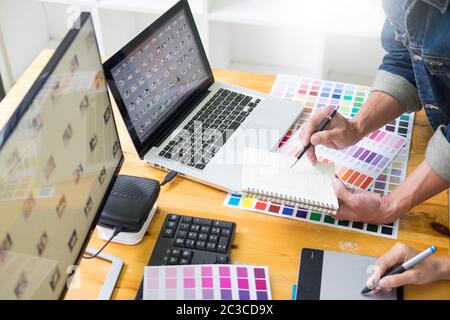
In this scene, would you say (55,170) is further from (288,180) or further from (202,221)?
(288,180)

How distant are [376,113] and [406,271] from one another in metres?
0.45

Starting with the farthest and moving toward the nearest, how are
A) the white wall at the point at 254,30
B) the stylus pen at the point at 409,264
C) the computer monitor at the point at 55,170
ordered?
the white wall at the point at 254,30, the stylus pen at the point at 409,264, the computer monitor at the point at 55,170

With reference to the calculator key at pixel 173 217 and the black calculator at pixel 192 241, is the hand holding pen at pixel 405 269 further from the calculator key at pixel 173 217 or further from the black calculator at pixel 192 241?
the calculator key at pixel 173 217

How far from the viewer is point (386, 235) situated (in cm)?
110

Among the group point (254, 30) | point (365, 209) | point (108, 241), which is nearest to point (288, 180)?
point (365, 209)

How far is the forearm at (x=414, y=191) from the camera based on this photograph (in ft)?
3.64

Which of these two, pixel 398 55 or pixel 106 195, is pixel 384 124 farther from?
pixel 106 195

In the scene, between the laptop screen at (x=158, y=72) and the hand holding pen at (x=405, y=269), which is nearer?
the hand holding pen at (x=405, y=269)

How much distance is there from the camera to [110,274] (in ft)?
3.35

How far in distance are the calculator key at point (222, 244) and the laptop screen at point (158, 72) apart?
31 centimetres

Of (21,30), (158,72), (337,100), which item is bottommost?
(21,30)

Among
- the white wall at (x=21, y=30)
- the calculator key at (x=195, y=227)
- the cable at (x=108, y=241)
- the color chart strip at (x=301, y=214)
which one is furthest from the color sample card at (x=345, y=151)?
the white wall at (x=21, y=30)

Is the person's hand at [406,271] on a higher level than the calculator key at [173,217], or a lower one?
lower

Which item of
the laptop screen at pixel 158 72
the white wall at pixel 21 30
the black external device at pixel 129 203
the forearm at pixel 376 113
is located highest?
the laptop screen at pixel 158 72
